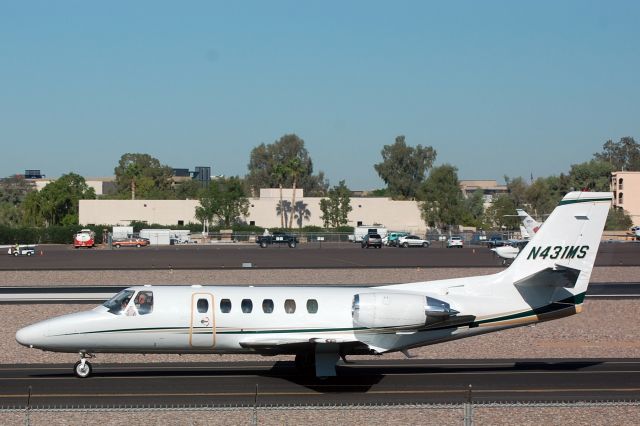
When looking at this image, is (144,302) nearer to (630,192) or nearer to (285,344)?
(285,344)

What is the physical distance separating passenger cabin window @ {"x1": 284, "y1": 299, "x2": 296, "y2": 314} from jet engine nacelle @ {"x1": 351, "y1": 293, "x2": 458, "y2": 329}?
1373mm

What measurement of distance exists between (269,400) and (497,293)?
681 cm

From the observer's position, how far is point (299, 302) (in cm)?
2159

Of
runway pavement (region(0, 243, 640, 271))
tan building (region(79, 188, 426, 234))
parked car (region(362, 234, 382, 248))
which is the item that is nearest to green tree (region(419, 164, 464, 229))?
tan building (region(79, 188, 426, 234))

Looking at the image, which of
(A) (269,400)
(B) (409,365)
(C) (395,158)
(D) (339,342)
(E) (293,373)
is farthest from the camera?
(C) (395,158)

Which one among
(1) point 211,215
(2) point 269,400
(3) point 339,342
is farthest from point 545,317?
(1) point 211,215

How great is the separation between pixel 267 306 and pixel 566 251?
745 cm

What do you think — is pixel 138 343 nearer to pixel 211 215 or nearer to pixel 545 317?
pixel 545 317

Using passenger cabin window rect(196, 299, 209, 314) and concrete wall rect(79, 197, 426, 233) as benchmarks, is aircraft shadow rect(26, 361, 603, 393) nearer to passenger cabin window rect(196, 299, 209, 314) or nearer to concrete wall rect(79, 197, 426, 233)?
passenger cabin window rect(196, 299, 209, 314)

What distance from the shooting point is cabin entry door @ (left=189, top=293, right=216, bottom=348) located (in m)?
21.2

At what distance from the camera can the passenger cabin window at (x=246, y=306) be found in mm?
21375

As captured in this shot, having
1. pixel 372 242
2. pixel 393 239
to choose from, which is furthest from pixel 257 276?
pixel 393 239

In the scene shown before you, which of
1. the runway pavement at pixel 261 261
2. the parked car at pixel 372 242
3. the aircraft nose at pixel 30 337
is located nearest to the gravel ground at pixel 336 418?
the aircraft nose at pixel 30 337

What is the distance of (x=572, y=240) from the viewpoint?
74.2 feet
